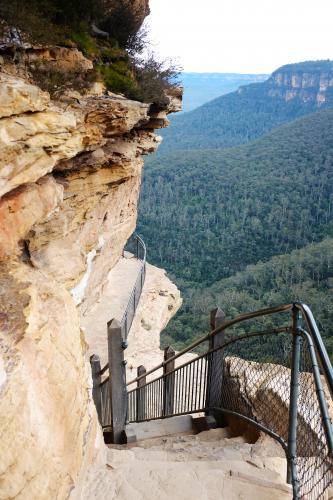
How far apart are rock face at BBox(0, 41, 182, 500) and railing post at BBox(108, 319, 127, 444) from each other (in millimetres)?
740

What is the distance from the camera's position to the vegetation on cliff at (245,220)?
103ft

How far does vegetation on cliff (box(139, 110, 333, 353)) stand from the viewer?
31.5 metres

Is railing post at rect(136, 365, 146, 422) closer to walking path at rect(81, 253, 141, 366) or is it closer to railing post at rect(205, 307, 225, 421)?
railing post at rect(205, 307, 225, 421)

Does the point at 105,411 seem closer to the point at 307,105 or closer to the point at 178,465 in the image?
the point at 178,465

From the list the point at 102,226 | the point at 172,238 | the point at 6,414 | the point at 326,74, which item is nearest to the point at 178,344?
the point at 102,226

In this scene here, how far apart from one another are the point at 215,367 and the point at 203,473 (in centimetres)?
159

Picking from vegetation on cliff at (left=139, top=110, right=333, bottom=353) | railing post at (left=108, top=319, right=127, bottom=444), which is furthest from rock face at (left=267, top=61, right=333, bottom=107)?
railing post at (left=108, top=319, right=127, bottom=444)

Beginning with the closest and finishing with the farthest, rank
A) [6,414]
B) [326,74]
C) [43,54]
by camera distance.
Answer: [6,414] < [43,54] < [326,74]

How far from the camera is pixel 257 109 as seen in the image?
133 m

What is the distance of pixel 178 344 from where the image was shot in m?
23.2

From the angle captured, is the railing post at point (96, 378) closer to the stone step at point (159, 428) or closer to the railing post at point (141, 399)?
the railing post at point (141, 399)

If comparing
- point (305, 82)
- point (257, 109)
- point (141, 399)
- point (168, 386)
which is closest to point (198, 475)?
point (168, 386)

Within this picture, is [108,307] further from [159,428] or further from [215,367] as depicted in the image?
[215,367]

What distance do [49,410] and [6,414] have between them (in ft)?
1.51
